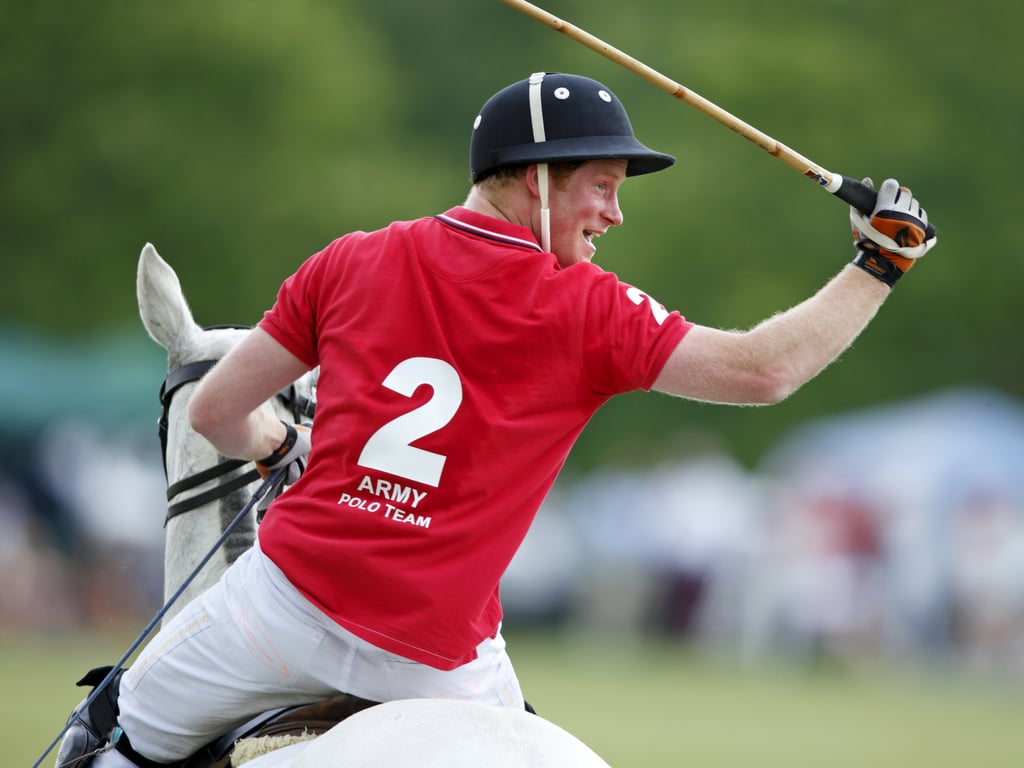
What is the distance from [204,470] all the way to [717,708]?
11.5m

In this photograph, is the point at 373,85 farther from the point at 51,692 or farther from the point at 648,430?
the point at 51,692

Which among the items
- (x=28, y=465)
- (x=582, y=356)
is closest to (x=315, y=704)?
(x=582, y=356)

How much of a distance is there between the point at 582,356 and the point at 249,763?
114 centimetres

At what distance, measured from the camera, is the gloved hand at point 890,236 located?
346 cm

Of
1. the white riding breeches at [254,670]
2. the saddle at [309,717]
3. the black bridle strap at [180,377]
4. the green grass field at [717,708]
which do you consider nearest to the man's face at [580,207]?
the white riding breeches at [254,670]

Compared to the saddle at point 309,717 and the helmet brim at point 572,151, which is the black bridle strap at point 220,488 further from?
the helmet brim at point 572,151

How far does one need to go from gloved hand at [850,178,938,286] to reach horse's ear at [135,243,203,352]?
2176 millimetres

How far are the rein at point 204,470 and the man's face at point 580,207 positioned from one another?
1334 mm

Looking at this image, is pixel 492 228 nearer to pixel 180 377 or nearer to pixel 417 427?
pixel 417 427

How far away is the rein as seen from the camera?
4512 mm

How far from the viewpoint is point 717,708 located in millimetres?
15242

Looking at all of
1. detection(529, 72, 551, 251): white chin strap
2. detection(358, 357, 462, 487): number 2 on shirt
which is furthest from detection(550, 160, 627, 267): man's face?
detection(358, 357, 462, 487): number 2 on shirt

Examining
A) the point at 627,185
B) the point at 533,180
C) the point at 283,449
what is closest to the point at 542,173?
the point at 533,180

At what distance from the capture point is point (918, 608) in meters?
19.3
